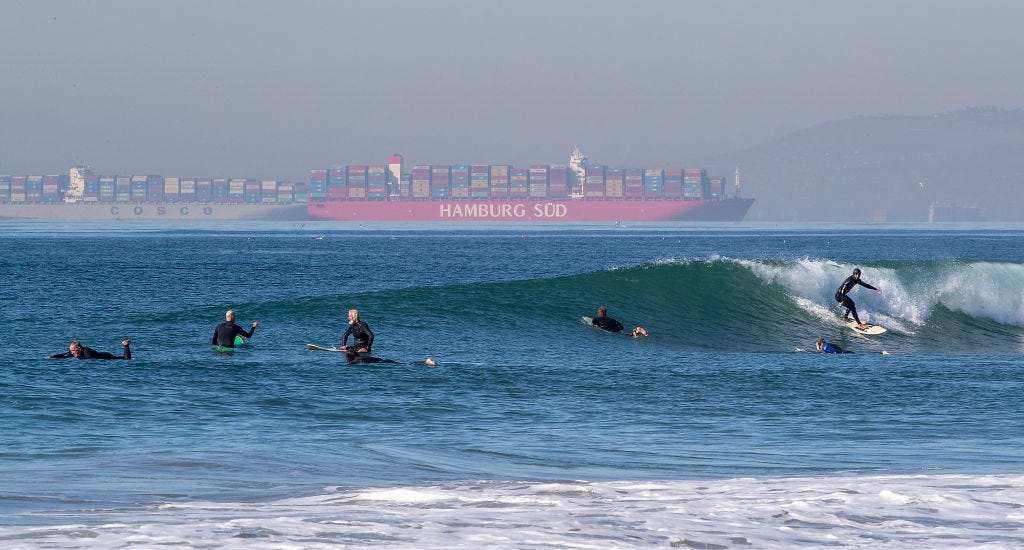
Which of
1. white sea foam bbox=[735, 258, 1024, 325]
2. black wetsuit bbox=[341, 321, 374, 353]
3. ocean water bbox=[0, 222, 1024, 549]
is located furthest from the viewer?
white sea foam bbox=[735, 258, 1024, 325]

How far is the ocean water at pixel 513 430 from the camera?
9.61m

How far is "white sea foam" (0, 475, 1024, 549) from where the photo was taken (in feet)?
29.6

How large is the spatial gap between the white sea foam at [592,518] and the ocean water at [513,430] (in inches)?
1.4

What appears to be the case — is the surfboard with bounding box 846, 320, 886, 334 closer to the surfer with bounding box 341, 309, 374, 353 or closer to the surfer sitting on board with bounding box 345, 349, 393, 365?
the surfer sitting on board with bounding box 345, 349, 393, 365

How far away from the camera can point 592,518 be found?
986 centimetres

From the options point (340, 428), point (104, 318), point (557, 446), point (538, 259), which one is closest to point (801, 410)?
point (557, 446)

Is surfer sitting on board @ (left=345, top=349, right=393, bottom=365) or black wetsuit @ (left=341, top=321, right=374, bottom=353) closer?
surfer sitting on board @ (left=345, top=349, right=393, bottom=365)

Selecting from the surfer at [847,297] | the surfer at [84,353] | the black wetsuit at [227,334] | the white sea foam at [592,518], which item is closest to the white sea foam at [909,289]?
the surfer at [847,297]

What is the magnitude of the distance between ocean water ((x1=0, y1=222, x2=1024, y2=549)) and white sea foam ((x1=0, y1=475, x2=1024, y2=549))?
3 cm

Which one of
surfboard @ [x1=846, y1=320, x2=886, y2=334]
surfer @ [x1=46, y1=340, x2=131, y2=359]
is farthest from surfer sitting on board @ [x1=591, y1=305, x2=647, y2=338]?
surfer @ [x1=46, y1=340, x2=131, y2=359]

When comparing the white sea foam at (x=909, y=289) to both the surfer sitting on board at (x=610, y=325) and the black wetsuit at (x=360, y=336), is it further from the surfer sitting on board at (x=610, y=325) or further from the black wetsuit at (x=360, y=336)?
the black wetsuit at (x=360, y=336)

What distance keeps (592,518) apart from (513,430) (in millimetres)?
5236

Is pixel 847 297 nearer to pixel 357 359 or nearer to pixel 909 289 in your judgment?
pixel 909 289

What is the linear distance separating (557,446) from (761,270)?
26.8 meters
